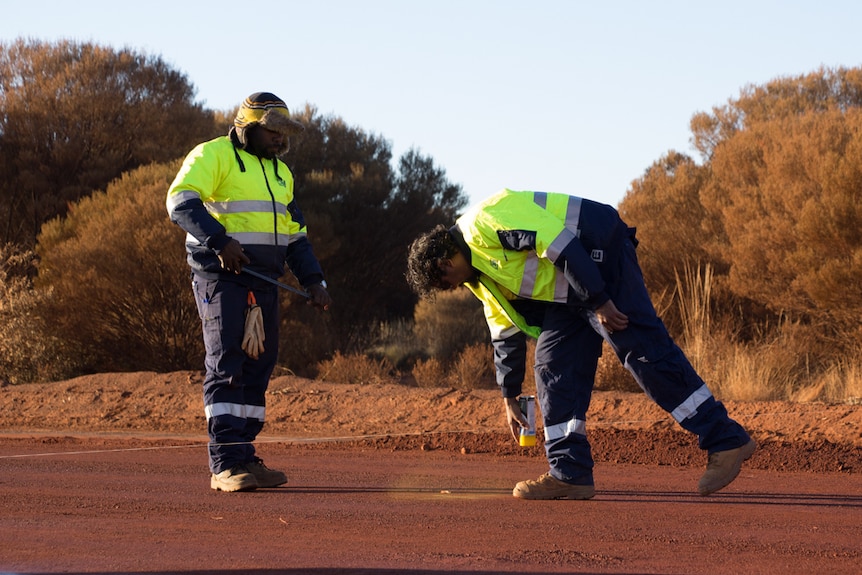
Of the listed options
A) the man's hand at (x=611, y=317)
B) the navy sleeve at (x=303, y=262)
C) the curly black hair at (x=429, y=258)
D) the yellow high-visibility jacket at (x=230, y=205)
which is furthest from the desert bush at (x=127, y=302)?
the man's hand at (x=611, y=317)

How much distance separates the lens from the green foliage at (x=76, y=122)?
24172mm

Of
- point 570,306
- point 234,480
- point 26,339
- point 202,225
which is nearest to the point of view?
point 570,306

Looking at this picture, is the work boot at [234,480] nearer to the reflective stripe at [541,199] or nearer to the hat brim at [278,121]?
the hat brim at [278,121]

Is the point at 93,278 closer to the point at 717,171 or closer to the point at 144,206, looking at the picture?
the point at 144,206

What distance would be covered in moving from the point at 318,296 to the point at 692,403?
96.7 inches

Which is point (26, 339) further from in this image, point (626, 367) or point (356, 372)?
point (626, 367)

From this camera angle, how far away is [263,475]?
23.1 ft

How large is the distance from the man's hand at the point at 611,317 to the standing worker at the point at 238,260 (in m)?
2.06

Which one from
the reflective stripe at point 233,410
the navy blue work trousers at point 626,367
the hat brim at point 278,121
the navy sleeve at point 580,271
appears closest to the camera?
the navy sleeve at point 580,271

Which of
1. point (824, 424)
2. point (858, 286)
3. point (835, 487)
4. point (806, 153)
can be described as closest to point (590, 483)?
point (835, 487)

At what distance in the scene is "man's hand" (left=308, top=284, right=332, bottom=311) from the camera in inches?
293

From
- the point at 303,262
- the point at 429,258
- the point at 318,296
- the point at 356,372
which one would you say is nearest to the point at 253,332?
the point at 318,296

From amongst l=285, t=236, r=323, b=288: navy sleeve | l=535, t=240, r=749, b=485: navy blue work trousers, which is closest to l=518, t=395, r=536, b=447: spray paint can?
l=535, t=240, r=749, b=485: navy blue work trousers

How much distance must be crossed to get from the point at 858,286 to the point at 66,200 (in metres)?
15.4
